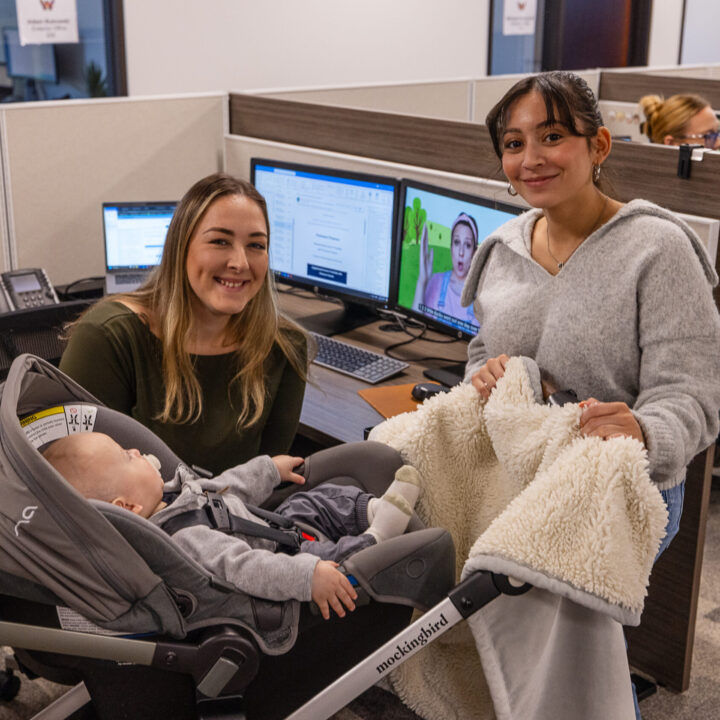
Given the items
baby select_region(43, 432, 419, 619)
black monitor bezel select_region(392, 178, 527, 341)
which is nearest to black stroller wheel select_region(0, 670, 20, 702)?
baby select_region(43, 432, 419, 619)

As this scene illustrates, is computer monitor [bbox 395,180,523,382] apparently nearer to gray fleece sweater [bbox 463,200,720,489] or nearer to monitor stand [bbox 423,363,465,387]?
monitor stand [bbox 423,363,465,387]

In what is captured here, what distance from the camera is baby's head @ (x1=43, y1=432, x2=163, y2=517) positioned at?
1.39 meters

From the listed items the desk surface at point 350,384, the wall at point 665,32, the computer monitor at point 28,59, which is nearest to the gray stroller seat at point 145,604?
the desk surface at point 350,384

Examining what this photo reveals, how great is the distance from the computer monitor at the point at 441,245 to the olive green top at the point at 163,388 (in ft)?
1.54

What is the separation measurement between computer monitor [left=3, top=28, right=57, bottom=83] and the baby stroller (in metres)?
3.15

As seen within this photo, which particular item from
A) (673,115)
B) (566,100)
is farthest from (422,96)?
(566,100)

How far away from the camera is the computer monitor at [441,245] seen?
2109mm

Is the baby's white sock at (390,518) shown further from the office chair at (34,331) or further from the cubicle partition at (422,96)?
the cubicle partition at (422,96)

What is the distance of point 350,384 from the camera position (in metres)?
2.15

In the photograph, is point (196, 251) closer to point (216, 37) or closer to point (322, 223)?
Result: point (322, 223)

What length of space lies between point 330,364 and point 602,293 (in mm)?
935

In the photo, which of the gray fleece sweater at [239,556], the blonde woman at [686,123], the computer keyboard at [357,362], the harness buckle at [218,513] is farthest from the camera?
the blonde woman at [686,123]

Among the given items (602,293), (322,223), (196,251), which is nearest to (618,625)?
(602,293)

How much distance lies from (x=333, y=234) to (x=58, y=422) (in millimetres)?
1183
